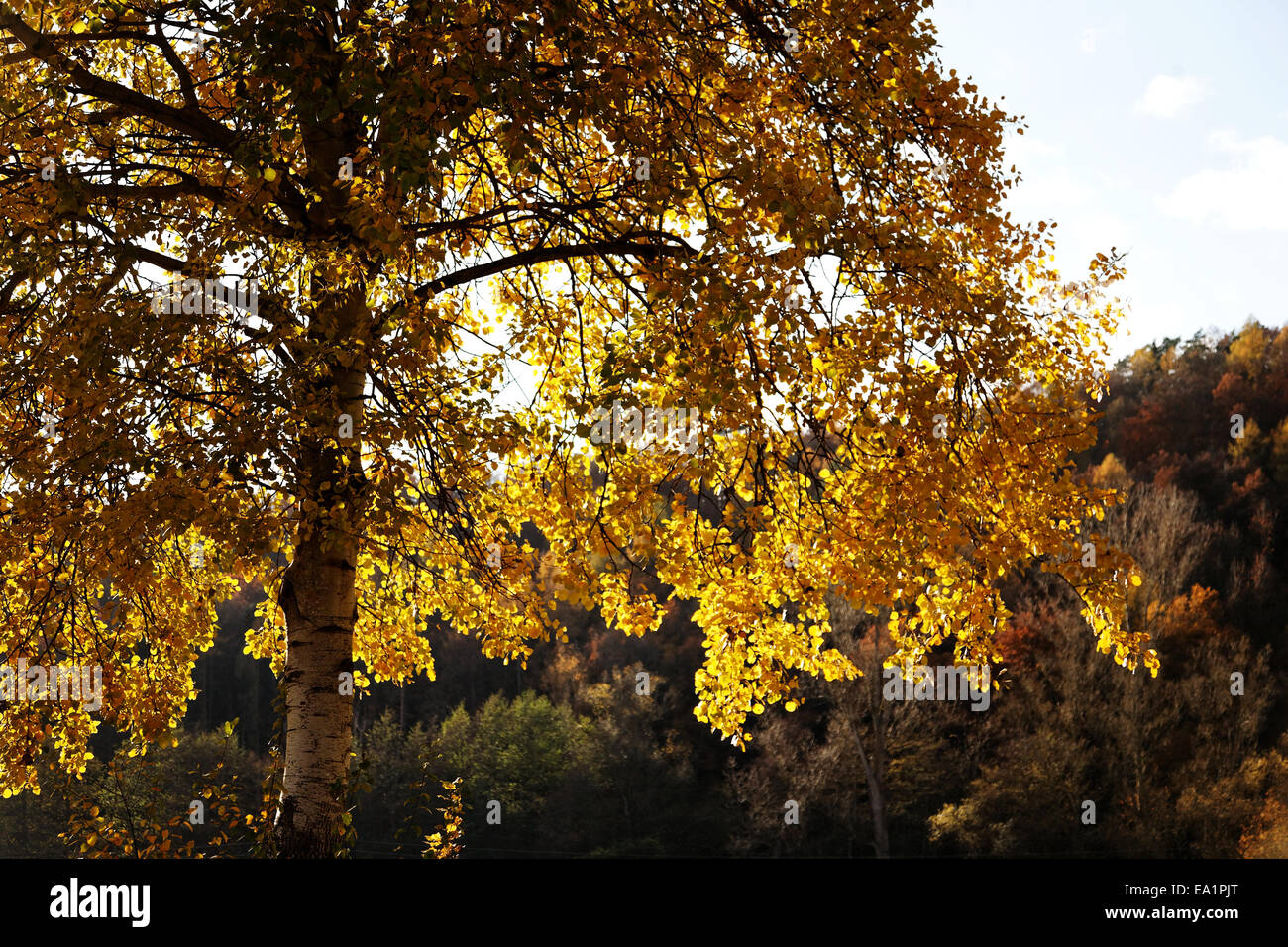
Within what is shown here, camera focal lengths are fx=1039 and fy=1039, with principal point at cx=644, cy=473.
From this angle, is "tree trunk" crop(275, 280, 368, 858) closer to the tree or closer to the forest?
the tree

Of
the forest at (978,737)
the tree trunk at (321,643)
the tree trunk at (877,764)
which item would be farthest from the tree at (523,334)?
the tree trunk at (877,764)

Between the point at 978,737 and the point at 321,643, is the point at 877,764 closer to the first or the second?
the point at 978,737

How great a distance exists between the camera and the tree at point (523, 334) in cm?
495

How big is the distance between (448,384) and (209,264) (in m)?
1.51

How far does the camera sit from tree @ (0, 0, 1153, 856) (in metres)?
4.95

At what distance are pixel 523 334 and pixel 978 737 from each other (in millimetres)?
35389

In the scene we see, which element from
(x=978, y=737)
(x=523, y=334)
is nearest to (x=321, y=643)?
(x=523, y=334)

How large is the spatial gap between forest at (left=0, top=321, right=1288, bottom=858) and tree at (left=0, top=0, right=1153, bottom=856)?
2353 cm

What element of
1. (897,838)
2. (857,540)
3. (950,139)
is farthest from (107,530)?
(897,838)

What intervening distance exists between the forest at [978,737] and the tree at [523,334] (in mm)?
23532

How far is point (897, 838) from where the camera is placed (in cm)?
3750

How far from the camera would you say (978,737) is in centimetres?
3778
